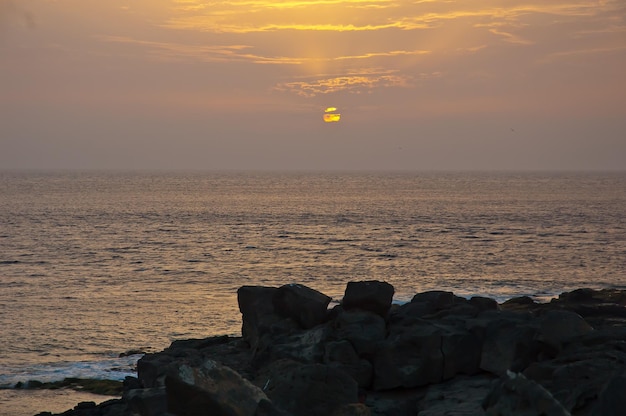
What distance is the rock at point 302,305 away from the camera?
1076 inches

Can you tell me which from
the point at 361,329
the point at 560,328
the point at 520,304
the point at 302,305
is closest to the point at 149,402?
the point at 361,329

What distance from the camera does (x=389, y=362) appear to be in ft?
77.0

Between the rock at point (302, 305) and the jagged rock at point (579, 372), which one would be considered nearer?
the jagged rock at point (579, 372)

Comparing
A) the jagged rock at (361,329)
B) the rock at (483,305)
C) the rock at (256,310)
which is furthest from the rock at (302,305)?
the rock at (483,305)

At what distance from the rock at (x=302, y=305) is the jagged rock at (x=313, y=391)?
808 centimetres

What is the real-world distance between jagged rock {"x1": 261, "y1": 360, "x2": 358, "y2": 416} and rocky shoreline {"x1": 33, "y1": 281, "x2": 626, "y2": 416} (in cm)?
2

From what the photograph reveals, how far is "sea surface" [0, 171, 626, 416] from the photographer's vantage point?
143ft

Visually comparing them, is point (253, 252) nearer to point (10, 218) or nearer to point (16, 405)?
point (16, 405)

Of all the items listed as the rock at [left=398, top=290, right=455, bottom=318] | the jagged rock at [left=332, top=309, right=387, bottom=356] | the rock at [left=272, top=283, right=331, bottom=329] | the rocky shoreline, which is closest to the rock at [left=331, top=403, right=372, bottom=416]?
the rocky shoreline

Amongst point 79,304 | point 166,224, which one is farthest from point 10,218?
point 79,304

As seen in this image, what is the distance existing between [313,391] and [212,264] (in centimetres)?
5921

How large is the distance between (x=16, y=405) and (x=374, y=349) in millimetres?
15137

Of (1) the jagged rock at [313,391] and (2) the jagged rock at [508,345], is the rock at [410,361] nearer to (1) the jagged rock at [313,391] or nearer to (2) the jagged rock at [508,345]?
(2) the jagged rock at [508,345]

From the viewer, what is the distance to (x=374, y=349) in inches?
947
